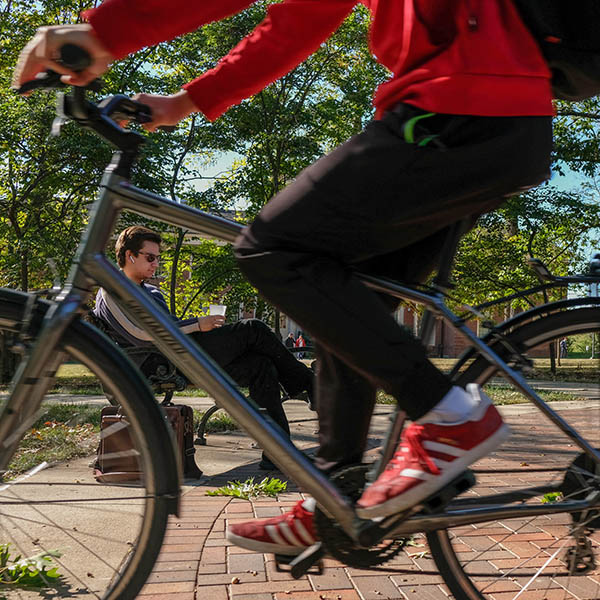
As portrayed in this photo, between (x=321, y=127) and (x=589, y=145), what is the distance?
24.2 ft

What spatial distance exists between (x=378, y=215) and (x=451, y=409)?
1.55ft

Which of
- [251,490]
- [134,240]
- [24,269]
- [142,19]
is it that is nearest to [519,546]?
[142,19]

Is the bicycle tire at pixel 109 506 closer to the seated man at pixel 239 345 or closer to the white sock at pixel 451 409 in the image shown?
the white sock at pixel 451 409

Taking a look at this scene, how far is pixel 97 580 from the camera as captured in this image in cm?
183

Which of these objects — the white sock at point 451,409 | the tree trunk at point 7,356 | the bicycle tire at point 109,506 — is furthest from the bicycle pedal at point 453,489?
the tree trunk at point 7,356

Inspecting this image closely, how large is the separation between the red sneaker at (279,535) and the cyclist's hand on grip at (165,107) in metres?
1.10

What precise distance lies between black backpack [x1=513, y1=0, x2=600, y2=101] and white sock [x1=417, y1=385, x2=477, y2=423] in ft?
2.53

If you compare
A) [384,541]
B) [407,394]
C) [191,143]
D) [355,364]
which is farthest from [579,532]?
[191,143]

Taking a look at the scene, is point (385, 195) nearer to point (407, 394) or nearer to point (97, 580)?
point (407, 394)

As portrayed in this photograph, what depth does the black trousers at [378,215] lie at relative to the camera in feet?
5.13

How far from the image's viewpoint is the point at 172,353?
1786 mm

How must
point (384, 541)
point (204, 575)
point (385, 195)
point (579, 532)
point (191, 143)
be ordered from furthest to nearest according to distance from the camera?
point (191, 143) < point (204, 575) < point (579, 532) < point (384, 541) < point (385, 195)

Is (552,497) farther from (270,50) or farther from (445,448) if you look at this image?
(270,50)

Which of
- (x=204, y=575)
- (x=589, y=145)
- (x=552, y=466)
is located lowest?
(x=204, y=575)
